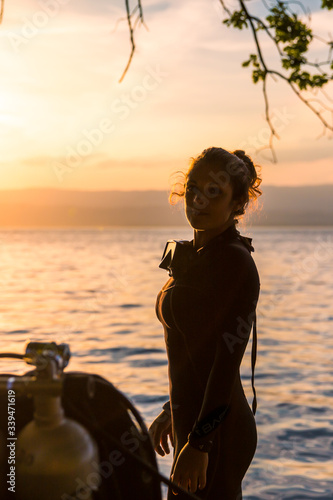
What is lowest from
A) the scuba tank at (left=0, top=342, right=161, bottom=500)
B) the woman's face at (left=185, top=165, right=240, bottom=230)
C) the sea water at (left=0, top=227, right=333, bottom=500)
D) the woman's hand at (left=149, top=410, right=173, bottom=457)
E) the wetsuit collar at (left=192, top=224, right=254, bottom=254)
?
the sea water at (left=0, top=227, right=333, bottom=500)

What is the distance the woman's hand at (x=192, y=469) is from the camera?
88.7 inches

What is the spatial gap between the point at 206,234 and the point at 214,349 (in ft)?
1.46

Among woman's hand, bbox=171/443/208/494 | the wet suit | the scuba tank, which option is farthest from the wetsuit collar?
the scuba tank

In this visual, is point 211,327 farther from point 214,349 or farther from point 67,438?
point 67,438

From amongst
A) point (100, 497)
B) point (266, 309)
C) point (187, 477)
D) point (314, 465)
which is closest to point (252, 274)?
point (187, 477)

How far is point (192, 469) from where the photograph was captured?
7.41 feet

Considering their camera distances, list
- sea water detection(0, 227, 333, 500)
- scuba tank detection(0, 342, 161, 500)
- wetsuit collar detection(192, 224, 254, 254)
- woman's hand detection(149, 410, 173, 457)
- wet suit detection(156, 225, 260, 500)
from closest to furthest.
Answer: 1. scuba tank detection(0, 342, 161, 500)
2. wet suit detection(156, 225, 260, 500)
3. wetsuit collar detection(192, 224, 254, 254)
4. woman's hand detection(149, 410, 173, 457)
5. sea water detection(0, 227, 333, 500)

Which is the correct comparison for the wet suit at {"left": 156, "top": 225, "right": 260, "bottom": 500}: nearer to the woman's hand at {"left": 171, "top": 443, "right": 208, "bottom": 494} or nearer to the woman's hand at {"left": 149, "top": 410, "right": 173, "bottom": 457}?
the woman's hand at {"left": 171, "top": 443, "right": 208, "bottom": 494}

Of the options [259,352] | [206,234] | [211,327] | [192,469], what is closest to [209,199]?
[206,234]

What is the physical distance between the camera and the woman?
2246 millimetres

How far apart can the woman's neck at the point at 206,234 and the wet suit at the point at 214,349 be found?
0.03 m

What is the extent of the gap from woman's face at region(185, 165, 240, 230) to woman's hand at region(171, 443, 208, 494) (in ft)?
2.73

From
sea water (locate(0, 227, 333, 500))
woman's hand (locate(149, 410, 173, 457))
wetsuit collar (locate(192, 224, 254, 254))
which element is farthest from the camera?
sea water (locate(0, 227, 333, 500))

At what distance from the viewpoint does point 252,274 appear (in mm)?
2283
